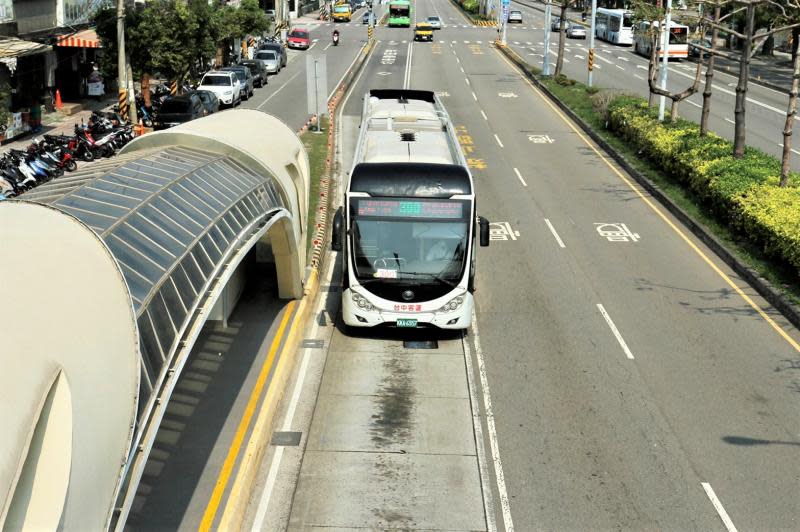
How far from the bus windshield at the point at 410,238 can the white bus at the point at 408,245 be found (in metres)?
0.02

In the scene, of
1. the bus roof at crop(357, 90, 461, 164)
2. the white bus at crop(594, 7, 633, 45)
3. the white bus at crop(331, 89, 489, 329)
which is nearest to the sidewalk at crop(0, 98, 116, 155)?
the bus roof at crop(357, 90, 461, 164)

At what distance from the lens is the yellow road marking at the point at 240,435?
39.8 ft

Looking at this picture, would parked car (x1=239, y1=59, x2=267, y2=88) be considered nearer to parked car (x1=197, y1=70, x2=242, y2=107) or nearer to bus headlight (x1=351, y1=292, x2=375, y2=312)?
parked car (x1=197, y1=70, x2=242, y2=107)

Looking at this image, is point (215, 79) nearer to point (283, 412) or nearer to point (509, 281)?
point (509, 281)

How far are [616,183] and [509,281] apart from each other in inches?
431

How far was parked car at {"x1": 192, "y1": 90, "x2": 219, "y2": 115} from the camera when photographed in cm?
4203

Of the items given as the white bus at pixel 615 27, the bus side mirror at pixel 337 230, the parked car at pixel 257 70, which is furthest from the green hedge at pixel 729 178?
the white bus at pixel 615 27

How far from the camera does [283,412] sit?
15.4 meters

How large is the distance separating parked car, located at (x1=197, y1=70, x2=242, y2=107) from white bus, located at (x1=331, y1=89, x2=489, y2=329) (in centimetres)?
2931

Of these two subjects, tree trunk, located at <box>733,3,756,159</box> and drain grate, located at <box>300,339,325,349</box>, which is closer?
drain grate, located at <box>300,339,325,349</box>

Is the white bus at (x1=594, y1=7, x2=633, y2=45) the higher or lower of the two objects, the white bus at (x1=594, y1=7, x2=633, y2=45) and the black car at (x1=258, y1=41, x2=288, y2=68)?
the higher

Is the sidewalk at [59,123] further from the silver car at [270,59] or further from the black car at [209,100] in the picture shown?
the silver car at [270,59]

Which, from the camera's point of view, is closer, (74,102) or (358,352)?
(358,352)

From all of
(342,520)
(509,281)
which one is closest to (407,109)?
(509,281)
